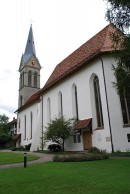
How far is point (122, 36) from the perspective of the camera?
14.1 meters

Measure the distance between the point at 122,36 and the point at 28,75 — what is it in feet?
118

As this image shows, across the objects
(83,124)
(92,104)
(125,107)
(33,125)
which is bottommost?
(83,124)

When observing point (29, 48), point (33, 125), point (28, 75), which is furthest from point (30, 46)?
point (33, 125)

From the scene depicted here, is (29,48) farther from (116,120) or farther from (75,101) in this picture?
(116,120)

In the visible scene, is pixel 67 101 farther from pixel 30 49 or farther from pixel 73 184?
pixel 30 49

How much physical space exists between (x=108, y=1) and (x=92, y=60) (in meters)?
7.80

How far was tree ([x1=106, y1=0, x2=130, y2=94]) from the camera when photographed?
12594mm

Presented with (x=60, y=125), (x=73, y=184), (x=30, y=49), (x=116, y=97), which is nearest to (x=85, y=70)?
(x=116, y=97)

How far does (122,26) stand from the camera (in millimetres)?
13508

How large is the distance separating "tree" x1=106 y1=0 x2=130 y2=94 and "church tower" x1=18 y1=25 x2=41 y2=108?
34.8 metres

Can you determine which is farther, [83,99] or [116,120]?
[83,99]

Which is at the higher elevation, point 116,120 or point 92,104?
point 92,104

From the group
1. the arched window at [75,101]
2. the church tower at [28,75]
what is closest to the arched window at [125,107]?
the arched window at [75,101]

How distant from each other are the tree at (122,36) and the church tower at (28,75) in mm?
34751
